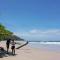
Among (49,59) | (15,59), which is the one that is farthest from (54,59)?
(15,59)

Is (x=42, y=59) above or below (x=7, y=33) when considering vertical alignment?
below

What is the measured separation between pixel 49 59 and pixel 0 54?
6.01m

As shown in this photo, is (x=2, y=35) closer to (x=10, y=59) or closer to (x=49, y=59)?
(x=10, y=59)

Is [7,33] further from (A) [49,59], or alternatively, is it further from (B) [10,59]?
(A) [49,59]

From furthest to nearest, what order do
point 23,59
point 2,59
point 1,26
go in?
point 1,26 → point 23,59 → point 2,59

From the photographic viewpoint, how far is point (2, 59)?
1004 inches

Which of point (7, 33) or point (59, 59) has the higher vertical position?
point (7, 33)

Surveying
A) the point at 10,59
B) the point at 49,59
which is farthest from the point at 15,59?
the point at 49,59

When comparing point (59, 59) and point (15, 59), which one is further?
point (59, 59)

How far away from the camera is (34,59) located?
91.0 ft

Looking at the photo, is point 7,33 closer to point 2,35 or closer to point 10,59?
point 2,35

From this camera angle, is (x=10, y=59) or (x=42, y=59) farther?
(x=42, y=59)

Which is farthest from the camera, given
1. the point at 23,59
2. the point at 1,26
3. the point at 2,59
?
the point at 1,26

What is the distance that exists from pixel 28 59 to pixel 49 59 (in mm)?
2873
